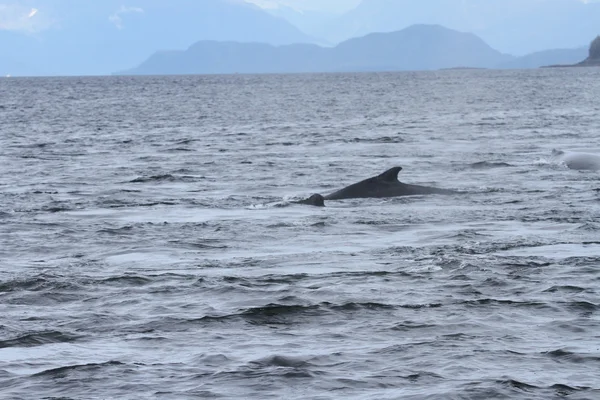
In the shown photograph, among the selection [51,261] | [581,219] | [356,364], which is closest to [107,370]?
[356,364]

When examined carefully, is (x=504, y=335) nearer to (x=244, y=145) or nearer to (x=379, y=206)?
(x=379, y=206)

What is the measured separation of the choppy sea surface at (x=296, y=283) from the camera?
7832 millimetres

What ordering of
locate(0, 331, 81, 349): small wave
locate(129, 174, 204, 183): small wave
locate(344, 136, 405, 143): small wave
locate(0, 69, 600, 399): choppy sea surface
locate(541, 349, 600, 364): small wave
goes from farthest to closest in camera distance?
1. locate(344, 136, 405, 143): small wave
2. locate(129, 174, 204, 183): small wave
3. locate(0, 331, 81, 349): small wave
4. locate(541, 349, 600, 364): small wave
5. locate(0, 69, 600, 399): choppy sea surface

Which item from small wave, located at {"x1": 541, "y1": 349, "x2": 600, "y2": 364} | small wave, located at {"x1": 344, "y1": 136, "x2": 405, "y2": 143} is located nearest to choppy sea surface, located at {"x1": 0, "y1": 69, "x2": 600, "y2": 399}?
small wave, located at {"x1": 541, "y1": 349, "x2": 600, "y2": 364}

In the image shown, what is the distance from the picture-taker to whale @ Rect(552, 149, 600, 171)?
23.5 meters

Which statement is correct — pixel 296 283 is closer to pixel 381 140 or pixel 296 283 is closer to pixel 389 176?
pixel 389 176

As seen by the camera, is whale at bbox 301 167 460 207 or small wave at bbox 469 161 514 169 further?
small wave at bbox 469 161 514 169

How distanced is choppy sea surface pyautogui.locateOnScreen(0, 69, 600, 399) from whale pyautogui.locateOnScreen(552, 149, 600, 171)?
1.75 ft

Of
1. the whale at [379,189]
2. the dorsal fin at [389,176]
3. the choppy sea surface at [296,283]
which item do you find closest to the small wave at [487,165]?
the choppy sea surface at [296,283]

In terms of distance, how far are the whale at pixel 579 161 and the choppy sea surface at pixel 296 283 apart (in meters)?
0.53

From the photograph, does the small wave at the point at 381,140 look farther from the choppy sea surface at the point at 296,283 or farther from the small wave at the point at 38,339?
the small wave at the point at 38,339

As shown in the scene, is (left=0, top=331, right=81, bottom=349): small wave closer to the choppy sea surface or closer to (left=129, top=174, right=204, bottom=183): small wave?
the choppy sea surface

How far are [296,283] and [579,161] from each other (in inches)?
566

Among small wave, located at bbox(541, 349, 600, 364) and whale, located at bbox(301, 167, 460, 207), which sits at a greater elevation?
whale, located at bbox(301, 167, 460, 207)
